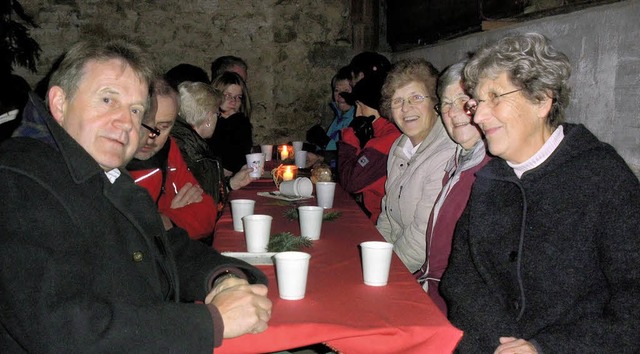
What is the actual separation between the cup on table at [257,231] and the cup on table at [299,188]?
46.8 inches

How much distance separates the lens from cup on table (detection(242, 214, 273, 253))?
2059 mm

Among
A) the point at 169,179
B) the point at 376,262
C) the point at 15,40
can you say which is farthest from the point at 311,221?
the point at 15,40

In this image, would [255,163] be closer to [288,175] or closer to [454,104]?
[288,175]

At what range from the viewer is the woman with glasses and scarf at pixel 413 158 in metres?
2.74

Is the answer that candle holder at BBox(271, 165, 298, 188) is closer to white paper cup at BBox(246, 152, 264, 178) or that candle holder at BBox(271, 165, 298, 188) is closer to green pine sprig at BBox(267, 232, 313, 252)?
white paper cup at BBox(246, 152, 264, 178)

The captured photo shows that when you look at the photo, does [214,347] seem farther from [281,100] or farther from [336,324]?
[281,100]

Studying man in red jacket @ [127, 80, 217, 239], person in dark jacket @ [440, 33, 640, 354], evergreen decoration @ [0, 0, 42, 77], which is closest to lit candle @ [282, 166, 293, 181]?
man in red jacket @ [127, 80, 217, 239]

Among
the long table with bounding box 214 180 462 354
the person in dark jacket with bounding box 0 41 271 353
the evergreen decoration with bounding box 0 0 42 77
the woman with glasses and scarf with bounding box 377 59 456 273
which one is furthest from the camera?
the evergreen decoration with bounding box 0 0 42 77

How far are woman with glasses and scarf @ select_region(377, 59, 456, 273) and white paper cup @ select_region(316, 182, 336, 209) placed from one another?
32 cm

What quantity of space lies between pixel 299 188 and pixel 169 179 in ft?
2.31

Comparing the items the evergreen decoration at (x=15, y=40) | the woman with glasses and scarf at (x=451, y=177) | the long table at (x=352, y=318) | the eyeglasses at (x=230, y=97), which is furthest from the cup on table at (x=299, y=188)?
the evergreen decoration at (x=15, y=40)

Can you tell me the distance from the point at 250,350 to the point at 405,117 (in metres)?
1.94

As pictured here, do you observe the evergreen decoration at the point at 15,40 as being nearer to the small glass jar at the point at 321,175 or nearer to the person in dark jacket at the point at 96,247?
the small glass jar at the point at 321,175

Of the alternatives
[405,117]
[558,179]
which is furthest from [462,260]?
[405,117]
